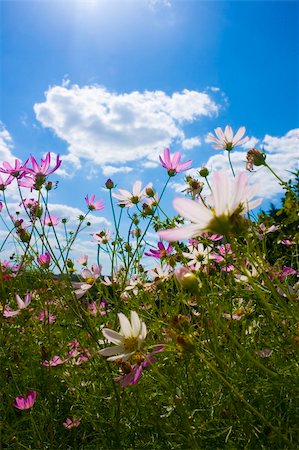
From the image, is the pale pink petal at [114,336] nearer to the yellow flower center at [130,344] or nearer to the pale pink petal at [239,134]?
the yellow flower center at [130,344]

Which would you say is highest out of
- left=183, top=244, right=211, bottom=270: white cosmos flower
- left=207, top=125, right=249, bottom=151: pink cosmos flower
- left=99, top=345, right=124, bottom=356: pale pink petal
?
left=207, top=125, right=249, bottom=151: pink cosmos flower

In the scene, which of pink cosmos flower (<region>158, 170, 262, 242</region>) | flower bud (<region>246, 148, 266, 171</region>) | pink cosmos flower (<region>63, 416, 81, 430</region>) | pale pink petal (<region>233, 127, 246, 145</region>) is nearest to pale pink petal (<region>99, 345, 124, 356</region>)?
pink cosmos flower (<region>158, 170, 262, 242</region>)

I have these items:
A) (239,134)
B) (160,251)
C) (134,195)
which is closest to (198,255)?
(160,251)

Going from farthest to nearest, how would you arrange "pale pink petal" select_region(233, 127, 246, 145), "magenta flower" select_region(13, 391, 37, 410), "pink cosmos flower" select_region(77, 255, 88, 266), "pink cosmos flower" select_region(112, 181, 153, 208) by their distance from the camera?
"pink cosmos flower" select_region(77, 255, 88, 266)
"pink cosmos flower" select_region(112, 181, 153, 208)
"pale pink petal" select_region(233, 127, 246, 145)
"magenta flower" select_region(13, 391, 37, 410)

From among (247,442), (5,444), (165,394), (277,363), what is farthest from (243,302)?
(5,444)

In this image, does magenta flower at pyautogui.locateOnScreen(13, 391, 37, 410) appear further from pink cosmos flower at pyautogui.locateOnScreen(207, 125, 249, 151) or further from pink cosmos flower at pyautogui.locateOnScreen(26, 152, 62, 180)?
pink cosmos flower at pyautogui.locateOnScreen(207, 125, 249, 151)

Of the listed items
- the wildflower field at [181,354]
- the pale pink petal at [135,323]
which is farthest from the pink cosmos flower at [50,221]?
the pale pink petal at [135,323]

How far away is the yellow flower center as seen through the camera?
2.44 feet

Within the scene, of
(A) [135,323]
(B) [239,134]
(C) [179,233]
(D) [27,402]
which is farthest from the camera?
(B) [239,134]

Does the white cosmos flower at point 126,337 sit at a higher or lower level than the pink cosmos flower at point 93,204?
lower

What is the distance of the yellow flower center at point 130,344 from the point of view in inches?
29.3

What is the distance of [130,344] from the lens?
75 cm

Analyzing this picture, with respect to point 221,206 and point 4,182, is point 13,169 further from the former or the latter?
point 221,206

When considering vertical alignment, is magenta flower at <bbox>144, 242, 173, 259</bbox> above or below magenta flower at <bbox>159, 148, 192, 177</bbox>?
below
